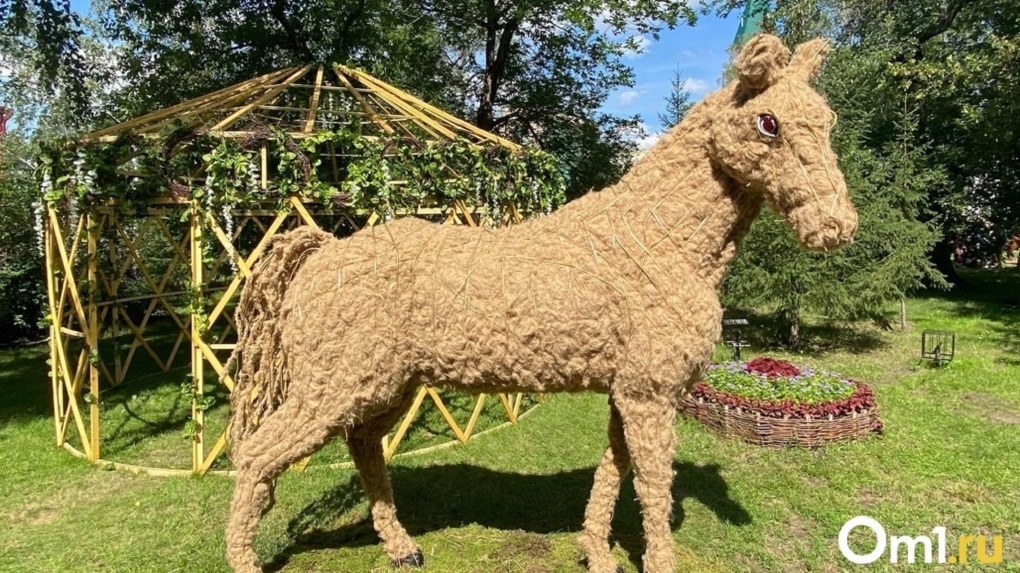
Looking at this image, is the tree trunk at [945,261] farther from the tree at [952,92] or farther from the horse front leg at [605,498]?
the horse front leg at [605,498]

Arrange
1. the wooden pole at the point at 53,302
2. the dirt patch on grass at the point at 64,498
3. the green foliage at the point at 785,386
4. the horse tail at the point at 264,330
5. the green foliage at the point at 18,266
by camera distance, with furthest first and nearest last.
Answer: the green foliage at the point at 18,266 → the green foliage at the point at 785,386 → the wooden pole at the point at 53,302 → the dirt patch on grass at the point at 64,498 → the horse tail at the point at 264,330

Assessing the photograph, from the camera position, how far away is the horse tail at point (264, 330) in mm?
3148

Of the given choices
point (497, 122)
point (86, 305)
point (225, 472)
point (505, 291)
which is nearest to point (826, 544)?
point (505, 291)

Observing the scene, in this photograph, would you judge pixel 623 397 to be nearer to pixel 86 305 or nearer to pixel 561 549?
pixel 561 549

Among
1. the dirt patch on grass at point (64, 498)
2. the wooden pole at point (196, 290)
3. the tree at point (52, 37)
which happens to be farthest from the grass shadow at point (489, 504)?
the tree at point (52, 37)

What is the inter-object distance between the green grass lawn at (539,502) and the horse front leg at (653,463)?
2.61ft

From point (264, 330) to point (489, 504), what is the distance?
2.32 m

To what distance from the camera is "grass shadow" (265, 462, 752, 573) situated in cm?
407

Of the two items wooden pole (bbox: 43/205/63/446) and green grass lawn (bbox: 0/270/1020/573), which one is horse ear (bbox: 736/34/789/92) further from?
wooden pole (bbox: 43/205/63/446)

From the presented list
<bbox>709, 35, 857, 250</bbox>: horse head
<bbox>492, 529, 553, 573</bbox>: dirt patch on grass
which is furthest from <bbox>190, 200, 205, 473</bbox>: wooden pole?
<bbox>709, 35, 857, 250</bbox>: horse head

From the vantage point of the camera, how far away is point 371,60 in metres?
12.3

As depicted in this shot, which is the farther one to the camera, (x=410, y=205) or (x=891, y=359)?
(x=891, y=359)

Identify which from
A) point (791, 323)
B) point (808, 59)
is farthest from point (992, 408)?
point (808, 59)

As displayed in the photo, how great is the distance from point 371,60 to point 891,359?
10.9 m
